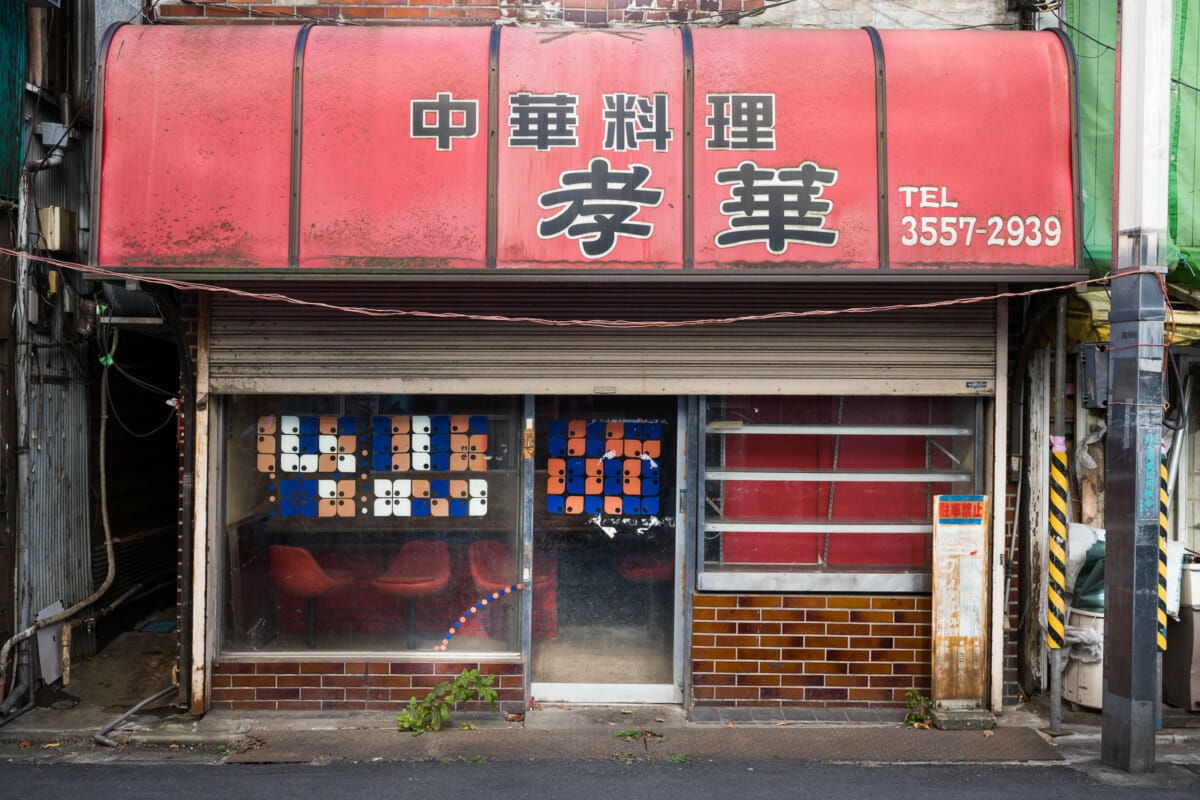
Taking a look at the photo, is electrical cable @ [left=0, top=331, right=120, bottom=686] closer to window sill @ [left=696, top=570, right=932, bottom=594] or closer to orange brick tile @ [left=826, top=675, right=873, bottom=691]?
window sill @ [left=696, top=570, right=932, bottom=594]

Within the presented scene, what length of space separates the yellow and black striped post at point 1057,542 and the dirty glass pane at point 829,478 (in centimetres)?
62

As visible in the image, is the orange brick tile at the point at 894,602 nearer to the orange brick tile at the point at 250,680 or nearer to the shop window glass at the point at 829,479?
the shop window glass at the point at 829,479

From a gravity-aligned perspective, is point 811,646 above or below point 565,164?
below

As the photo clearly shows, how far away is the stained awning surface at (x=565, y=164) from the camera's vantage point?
6504mm

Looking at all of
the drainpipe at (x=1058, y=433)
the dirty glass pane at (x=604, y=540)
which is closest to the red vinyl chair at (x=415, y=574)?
the dirty glass pane at (x=604, y=540)

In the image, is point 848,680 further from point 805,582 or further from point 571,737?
point 571,737

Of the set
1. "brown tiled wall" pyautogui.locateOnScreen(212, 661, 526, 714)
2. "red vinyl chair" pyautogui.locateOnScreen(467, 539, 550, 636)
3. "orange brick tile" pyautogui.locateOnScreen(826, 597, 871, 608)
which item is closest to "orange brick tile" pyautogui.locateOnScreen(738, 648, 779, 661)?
"orange brick tile" pyautogui.locateOnScreen(826, 597, 871, 608)

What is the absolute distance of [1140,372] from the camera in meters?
6.09

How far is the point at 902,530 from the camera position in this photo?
7.32 metres

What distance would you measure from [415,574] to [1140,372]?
5611 millimetres

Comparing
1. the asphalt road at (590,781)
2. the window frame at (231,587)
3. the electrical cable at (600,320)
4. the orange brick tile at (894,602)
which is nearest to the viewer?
the asphalt road at (590,781)

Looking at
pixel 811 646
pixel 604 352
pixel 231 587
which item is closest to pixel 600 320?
pixel 604 352

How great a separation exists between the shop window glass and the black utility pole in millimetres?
1291

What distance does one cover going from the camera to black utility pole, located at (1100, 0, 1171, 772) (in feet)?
20.0
